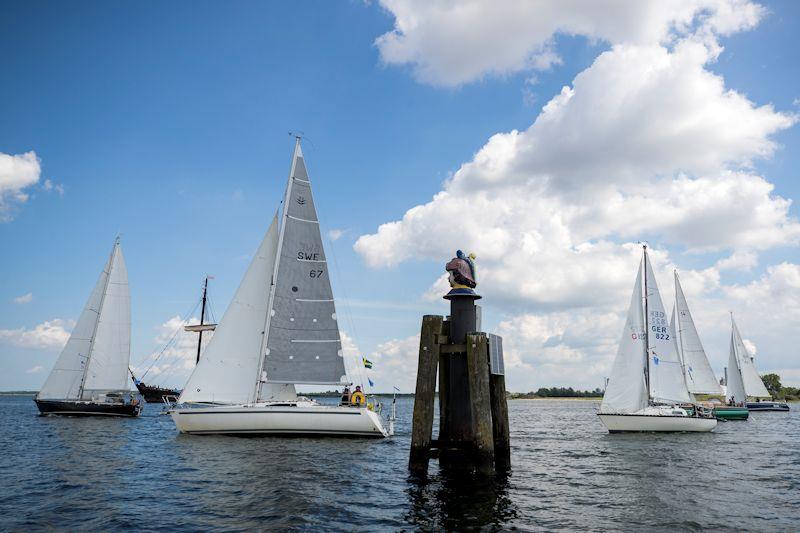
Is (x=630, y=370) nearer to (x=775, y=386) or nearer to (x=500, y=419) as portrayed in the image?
(x=500, y=419)

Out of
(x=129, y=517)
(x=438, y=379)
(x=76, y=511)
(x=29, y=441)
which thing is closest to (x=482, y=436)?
A: (x=438, y=379)

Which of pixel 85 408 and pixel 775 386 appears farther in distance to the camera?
pixel 775 386

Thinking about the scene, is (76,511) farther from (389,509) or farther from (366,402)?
(366,402)

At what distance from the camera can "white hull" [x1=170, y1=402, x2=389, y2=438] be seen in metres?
25.4

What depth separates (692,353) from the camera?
52.0 m

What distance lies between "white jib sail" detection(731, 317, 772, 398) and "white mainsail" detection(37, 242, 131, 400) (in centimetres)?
7006

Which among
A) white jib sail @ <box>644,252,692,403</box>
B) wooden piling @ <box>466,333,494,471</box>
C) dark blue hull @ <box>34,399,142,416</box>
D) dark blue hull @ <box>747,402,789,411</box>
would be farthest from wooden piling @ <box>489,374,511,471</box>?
dark blue hull @ <box>747,402,789,411</box>

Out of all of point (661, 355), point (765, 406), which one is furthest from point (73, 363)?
point (765, 406)

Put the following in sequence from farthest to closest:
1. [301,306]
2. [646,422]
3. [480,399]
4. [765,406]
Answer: [765,406] < [646,422] < [301,306] < [480,399]

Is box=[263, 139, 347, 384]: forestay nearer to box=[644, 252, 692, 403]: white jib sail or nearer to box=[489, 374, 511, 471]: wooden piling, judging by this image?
box=[489, 374, 511, 471]: wooden piling

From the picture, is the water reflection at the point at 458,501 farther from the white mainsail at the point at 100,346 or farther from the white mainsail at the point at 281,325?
the white mainsail at the point at 100,346

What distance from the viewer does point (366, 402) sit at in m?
27.5

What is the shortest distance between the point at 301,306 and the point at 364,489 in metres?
15.5

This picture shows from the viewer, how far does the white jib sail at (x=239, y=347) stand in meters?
27.1
